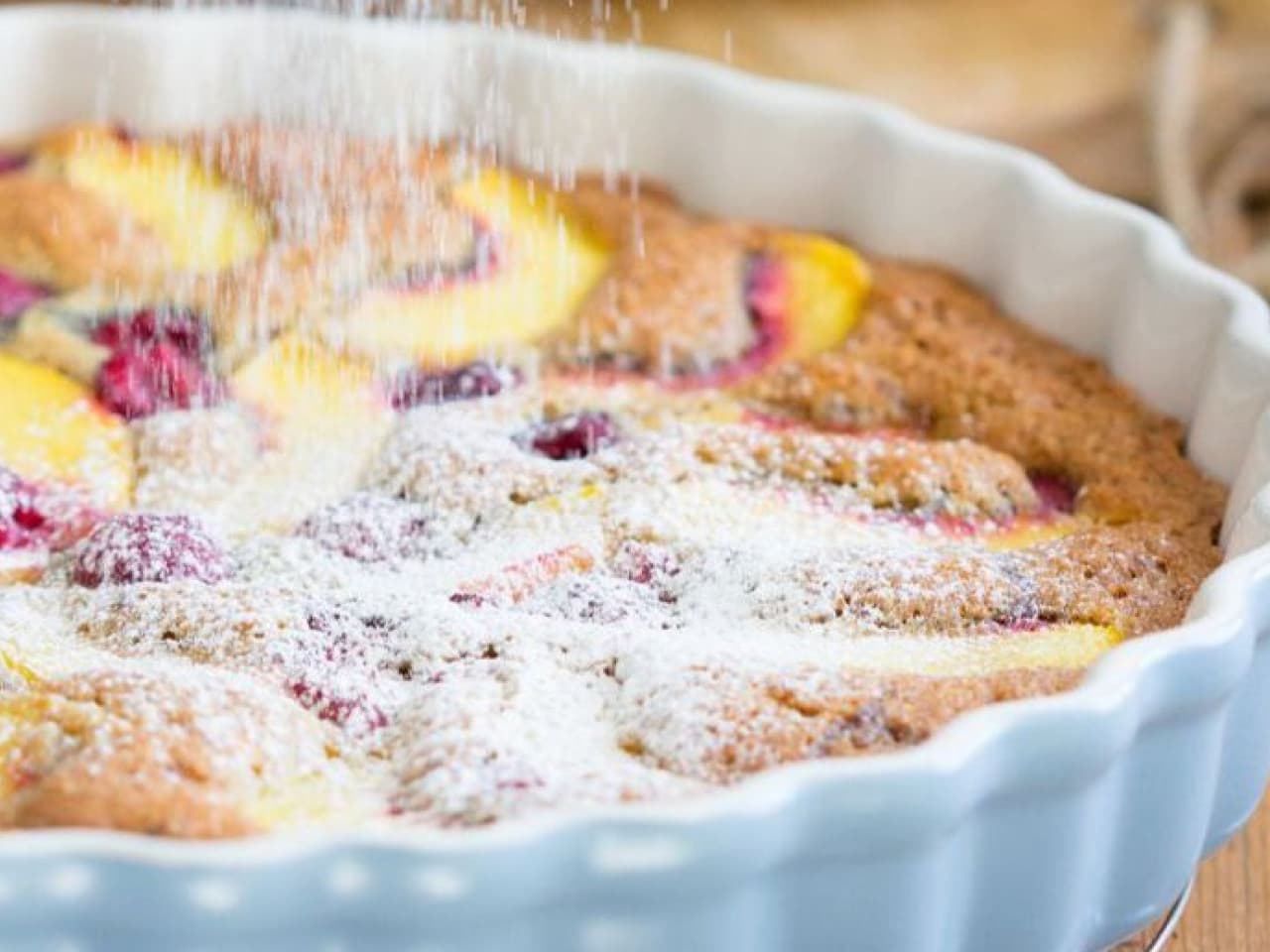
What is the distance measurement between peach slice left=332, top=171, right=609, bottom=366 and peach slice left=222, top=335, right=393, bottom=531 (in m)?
0.05

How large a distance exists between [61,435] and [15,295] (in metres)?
0.24

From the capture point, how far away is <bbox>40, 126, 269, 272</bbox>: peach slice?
2029 mm

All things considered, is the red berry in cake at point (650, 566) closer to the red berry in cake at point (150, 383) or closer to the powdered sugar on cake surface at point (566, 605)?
the powdered sugar on cake surface at point (566, 605)

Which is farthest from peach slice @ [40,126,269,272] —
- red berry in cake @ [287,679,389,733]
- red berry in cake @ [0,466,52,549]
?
red berry in cake @ [287,679,389,733]

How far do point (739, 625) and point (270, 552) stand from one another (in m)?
0.36

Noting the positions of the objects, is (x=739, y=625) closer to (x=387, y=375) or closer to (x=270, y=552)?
(x=270, y=552)

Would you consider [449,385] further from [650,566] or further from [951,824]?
[951,824]

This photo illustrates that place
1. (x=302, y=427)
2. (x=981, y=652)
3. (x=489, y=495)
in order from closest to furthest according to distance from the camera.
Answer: (x=981, y=652) < (x=489, y=495) < (x=302, y=427)

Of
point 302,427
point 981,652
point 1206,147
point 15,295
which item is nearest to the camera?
point 981,652

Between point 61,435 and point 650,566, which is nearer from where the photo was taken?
point 650,566

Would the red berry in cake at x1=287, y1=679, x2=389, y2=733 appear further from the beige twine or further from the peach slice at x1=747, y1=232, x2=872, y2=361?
the beige twine

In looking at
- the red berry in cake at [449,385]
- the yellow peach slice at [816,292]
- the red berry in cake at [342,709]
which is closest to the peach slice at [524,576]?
the red berry in cake at [342,709]

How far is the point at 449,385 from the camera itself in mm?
1869

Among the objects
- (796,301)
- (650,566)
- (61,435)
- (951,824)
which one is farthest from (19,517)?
(951,824)
